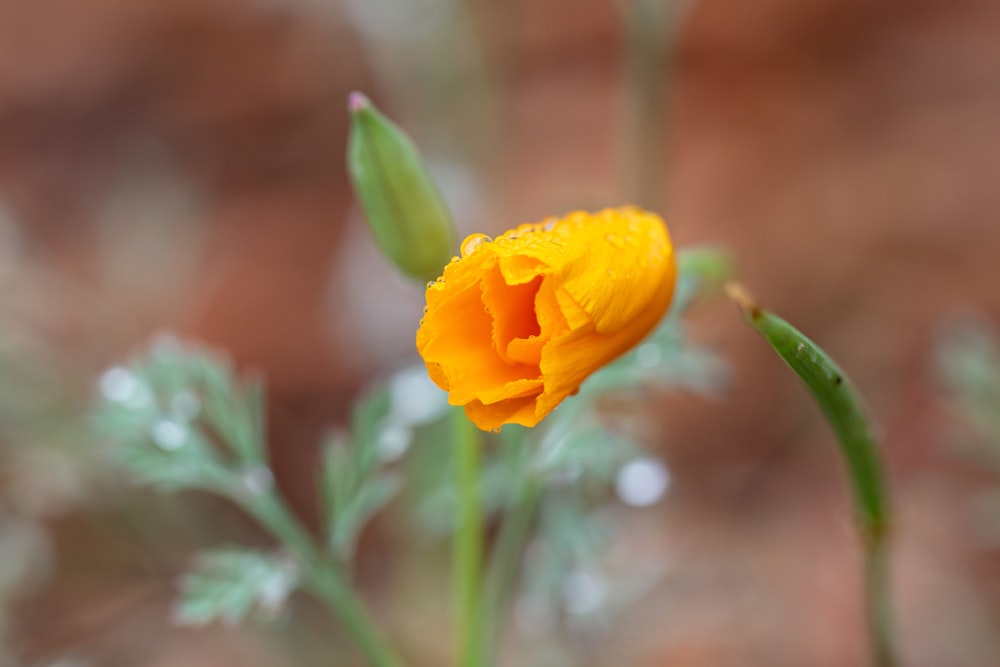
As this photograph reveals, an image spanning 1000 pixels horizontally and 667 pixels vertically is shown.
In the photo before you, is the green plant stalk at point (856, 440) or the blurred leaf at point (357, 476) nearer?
the green plant stalk at point (856, 440)

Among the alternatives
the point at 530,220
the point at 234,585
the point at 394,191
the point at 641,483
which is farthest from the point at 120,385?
the point at 530,220

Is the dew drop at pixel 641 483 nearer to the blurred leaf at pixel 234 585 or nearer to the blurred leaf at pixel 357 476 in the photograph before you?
the blurred leaf at pixel 357 476

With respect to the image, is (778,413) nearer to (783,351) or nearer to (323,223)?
(323,223)

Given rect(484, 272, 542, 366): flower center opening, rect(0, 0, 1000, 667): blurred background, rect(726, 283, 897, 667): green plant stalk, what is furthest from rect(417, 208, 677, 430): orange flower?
rect(0, 0, 1000, 667): blurred background

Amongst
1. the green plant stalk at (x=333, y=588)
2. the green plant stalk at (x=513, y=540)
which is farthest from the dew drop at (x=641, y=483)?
the green plant stalk at (x=333, y=588)

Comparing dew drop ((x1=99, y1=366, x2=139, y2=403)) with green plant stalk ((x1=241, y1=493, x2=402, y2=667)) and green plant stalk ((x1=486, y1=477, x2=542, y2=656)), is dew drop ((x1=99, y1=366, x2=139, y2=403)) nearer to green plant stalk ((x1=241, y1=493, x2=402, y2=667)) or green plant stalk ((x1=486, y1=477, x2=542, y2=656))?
green plant stalk ((x1=241, y1=493, x2=402, y2=667))

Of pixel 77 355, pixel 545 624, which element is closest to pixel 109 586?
pixel 77 355
